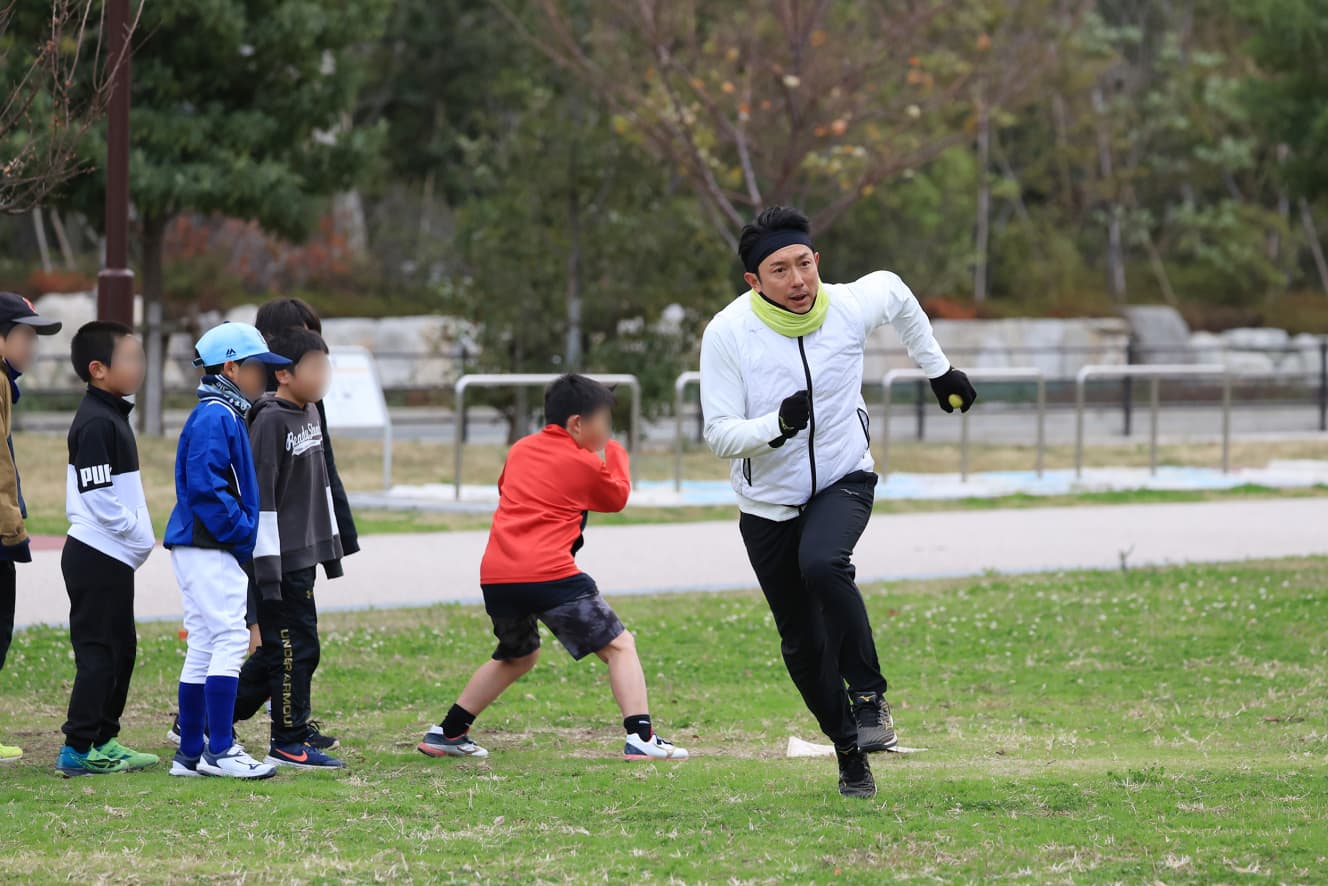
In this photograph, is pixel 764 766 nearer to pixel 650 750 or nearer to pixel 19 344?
pixel 650 750

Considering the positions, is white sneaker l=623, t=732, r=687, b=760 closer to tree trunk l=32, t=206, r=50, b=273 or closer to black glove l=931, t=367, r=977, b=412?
black glove l=931, t=367, r=977, b=412

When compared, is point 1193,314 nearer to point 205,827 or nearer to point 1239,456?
point 1239,456

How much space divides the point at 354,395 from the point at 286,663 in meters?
9.22

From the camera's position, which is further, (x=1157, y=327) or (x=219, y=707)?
(x=1157, y=327)

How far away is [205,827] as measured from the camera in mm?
4820

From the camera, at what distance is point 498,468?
16766 millimetres

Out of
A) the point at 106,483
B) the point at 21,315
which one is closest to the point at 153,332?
the point at 21,315

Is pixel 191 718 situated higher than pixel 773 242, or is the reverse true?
pixel 773 242

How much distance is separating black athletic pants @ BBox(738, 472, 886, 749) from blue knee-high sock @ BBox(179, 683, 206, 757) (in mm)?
1814

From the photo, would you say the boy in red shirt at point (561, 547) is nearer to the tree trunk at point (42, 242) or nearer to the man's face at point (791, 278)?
the man's face at point (791, 278)

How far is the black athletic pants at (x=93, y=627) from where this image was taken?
19.1 feet

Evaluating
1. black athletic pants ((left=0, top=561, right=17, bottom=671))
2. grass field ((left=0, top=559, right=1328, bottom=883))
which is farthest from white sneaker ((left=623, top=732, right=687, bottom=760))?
black athletic pants ((left=0, top=561, right=17, bottom=671))

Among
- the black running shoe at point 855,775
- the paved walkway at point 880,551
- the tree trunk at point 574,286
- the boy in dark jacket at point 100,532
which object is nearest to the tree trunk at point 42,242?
the tree trunk at point 574,286

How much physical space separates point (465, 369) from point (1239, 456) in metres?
8.22
